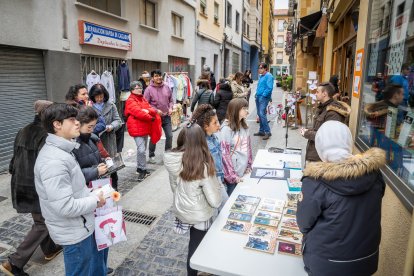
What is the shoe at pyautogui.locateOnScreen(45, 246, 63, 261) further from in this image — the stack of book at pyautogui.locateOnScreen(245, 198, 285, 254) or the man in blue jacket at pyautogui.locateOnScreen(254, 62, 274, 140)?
the man in blue jacket at pyautogui.locateOnScreen(254, 62, 274, 140)

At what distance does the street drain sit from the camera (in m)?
4.14

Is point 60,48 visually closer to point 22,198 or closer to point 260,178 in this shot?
point 22,198

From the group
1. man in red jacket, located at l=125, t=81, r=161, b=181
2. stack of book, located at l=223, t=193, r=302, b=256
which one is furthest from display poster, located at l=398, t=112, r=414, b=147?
man in red jacket, located at l=125, t=81, r=161, b=181

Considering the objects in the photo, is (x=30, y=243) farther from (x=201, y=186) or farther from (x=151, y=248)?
(x=201, y=186)

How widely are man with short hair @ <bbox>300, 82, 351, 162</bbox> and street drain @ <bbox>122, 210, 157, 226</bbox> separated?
2.35 metres

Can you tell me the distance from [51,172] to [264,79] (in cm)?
705

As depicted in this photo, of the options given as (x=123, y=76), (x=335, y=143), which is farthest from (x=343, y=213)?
(x=123, y=76)

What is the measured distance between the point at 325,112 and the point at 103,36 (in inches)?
252

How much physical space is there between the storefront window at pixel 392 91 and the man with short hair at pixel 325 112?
29 cm

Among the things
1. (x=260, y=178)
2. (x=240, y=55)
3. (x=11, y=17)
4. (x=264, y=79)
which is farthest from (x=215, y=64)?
(x=260, y=178)

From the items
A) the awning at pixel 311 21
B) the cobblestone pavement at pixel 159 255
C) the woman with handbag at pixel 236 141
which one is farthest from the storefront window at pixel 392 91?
→ the awning at pixel 311 21

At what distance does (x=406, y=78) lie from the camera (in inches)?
93.3

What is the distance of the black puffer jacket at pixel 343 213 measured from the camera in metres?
1.69

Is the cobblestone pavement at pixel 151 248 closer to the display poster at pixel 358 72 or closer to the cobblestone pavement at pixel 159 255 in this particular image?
the cobblestone pavement at pixel 159 255
